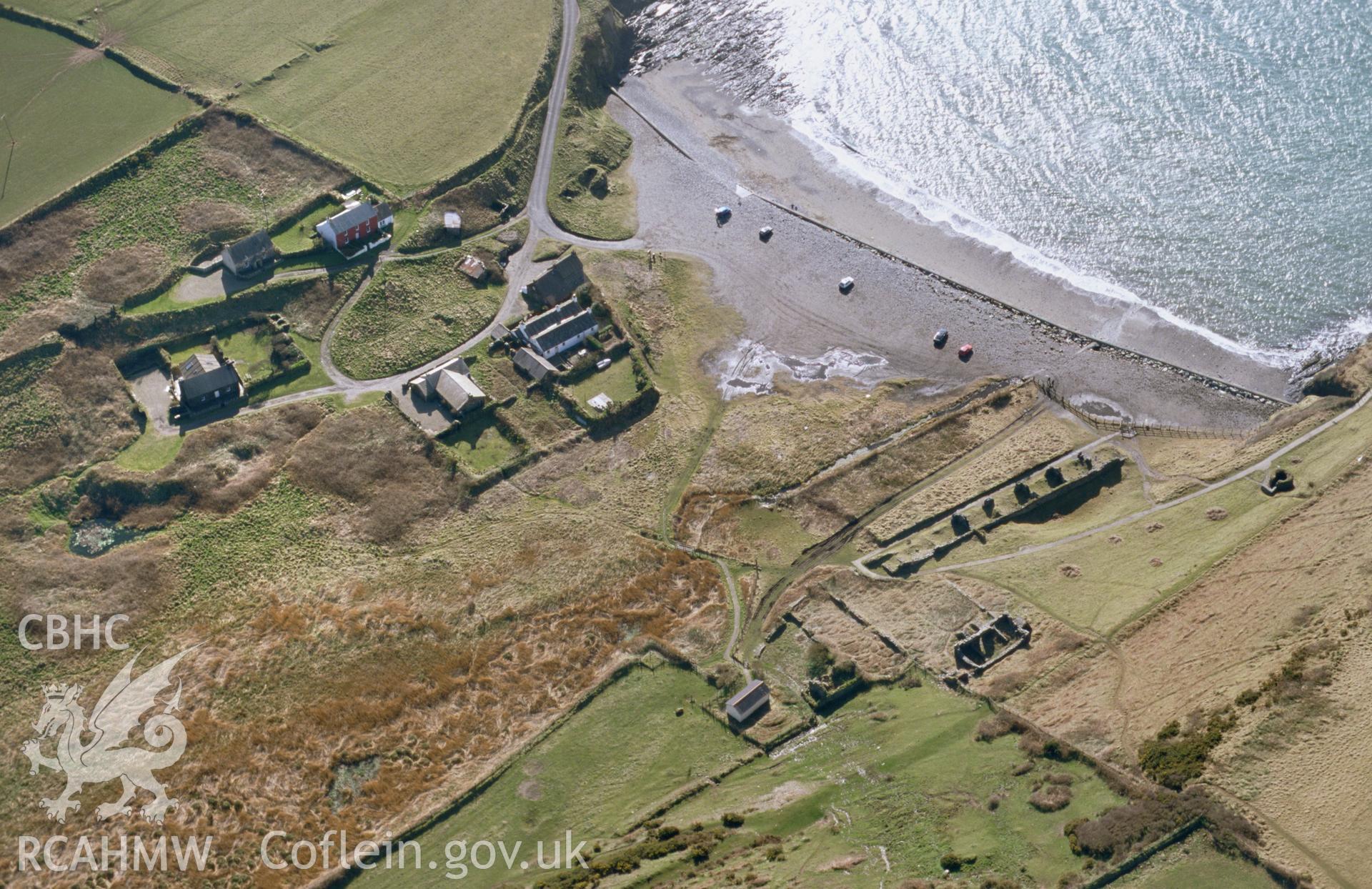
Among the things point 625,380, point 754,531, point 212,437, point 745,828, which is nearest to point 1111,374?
point 754,531

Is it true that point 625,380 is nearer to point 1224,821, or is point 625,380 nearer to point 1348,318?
point 1224,821

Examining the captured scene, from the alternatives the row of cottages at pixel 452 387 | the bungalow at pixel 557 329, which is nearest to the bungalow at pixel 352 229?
the row of cottages at pixel 452 387

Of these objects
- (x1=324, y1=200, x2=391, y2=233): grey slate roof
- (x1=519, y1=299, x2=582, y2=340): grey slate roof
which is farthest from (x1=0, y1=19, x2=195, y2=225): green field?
(x1=519, y1=299, x2=582, y2=340): grey slate roof

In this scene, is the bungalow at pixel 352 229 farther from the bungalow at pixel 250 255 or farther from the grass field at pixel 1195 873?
the grass field at pixel 1195 873

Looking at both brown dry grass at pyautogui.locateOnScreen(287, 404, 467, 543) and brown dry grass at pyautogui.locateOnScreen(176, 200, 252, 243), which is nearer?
brown dry grass at pyautogui.locateOnScreen(287, 404, 467, 543)

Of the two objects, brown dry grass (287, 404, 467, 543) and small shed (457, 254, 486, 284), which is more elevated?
small shed (457, 254, 486, 284)

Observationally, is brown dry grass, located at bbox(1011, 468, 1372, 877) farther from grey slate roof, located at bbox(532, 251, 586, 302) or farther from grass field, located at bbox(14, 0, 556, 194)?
grass field, located at bbox(14, 0, 556, 194)

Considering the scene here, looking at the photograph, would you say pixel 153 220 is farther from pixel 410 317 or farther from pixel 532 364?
Answer: pixel 532 364

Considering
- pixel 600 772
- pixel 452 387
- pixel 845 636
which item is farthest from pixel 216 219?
pixel 845 636
